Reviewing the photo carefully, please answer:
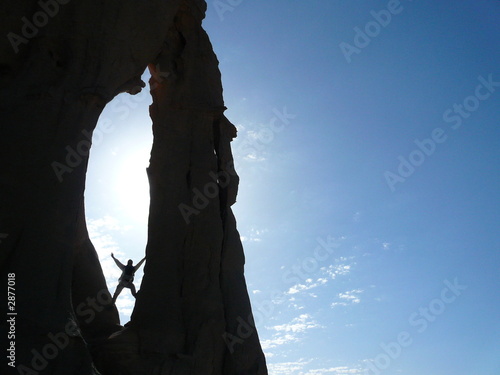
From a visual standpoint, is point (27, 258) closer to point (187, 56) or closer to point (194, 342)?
point (194, 342)

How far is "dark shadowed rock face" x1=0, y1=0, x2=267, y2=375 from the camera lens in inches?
376

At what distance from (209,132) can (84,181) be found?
5.31 metres

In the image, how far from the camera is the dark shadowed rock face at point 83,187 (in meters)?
9.56

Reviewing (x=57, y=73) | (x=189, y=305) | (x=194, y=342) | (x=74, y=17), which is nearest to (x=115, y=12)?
(x=74, y=17)
